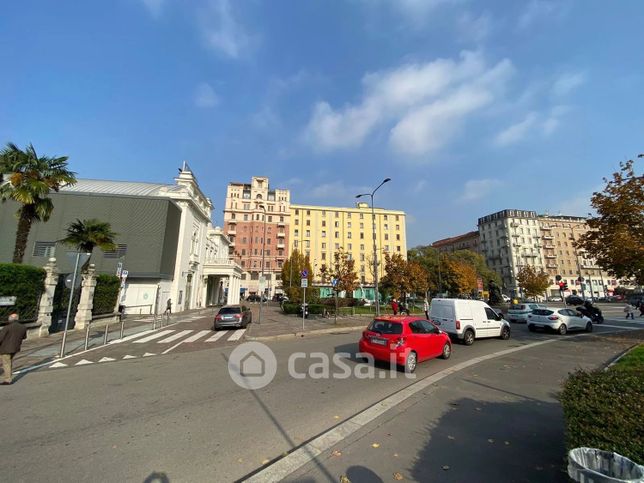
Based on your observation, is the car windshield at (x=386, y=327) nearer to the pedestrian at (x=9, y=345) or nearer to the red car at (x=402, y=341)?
the red car at (x=402, y=341)

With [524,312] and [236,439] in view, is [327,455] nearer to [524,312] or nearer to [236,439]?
[236,439]

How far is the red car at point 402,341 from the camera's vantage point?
8.65 m

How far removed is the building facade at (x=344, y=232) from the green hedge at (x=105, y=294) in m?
61.6

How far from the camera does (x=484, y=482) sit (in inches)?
140

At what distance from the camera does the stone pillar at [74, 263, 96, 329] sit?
1861cm

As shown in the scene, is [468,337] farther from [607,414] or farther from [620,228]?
[607,414]

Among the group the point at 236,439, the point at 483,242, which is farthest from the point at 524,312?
the point at 483,242

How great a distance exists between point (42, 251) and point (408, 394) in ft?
129

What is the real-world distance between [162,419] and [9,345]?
587 centimetres

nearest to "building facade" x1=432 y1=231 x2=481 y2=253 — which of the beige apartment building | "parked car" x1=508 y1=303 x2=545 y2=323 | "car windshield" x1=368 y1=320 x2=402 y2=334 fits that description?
the beige apartment building

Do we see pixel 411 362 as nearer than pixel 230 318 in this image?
Yes

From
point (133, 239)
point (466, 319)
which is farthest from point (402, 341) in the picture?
point (133, 239)

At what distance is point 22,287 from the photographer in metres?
14.0

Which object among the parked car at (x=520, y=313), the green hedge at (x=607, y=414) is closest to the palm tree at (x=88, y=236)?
the green hedge at (x=607, y=414)
